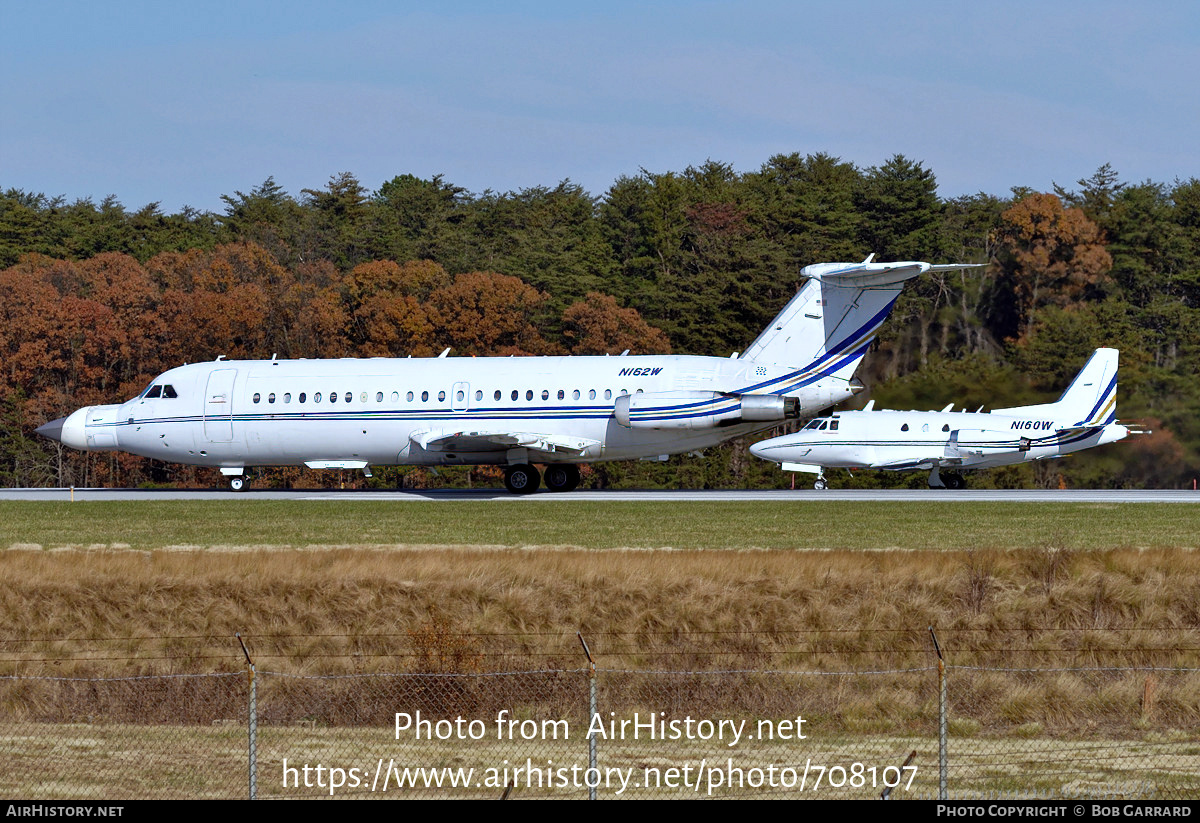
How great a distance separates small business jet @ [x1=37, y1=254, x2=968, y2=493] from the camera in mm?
38938

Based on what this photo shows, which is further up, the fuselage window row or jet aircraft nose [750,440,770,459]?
the fuselage window row

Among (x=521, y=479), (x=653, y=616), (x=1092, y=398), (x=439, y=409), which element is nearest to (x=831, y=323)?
(x=521, y=479)

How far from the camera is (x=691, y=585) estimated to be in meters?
24.3

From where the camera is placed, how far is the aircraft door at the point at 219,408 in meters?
41.7

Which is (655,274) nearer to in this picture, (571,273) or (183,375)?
(571,273)

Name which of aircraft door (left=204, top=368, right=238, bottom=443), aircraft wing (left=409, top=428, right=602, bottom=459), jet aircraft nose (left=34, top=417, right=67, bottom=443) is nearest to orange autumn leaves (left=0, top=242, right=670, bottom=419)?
jet aircraft nose (left=34, top=417, right=67, bottom=443)

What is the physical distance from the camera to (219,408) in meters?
41.7

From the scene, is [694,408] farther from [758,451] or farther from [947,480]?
[947,480]

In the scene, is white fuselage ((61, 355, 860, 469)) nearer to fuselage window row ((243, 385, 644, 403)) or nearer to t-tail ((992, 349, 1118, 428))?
fuselage window row ((243, 385, 644, 403))

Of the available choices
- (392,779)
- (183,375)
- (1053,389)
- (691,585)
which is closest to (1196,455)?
(1053,389)

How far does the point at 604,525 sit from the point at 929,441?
2000 centimetres

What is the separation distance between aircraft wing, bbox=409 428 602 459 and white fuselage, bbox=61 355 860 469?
0.14 ft

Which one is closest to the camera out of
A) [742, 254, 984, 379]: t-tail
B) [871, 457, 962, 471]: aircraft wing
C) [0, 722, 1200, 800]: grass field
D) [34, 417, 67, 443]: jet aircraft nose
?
[0, 722, 1200, 800]: grass field

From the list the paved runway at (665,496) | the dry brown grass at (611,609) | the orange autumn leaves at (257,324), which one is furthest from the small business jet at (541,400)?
the orange autumn leaves at (257,324)
